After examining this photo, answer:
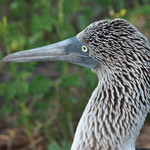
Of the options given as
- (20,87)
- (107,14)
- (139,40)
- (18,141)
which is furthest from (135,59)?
(107,14)

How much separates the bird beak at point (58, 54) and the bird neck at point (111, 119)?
0.78ft

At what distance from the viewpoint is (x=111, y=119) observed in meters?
3.08

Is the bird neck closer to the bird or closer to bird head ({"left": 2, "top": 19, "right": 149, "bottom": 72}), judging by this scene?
the bird

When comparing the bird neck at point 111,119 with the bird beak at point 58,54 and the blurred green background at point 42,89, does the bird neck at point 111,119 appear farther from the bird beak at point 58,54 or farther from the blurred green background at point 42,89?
the blurred green background at point 42,89

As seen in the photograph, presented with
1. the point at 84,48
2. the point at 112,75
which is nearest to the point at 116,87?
the point at 112,75

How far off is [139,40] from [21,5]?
7.95 ft

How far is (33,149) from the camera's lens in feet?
16.2

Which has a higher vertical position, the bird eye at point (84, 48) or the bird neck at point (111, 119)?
the bird eye at point (84, 48)

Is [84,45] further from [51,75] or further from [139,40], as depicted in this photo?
[51,75]

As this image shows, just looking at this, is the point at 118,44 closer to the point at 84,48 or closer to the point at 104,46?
the point at 104,46

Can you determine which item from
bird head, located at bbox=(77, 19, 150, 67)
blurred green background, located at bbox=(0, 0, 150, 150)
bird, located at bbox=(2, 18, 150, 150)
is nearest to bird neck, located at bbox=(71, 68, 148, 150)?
bird, located at bbox=(2, 18, 150, 150)

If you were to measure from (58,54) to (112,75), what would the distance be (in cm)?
46

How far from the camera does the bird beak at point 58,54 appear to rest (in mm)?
3121

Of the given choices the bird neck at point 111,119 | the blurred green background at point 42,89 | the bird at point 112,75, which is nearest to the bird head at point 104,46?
the bird at point 112,75
